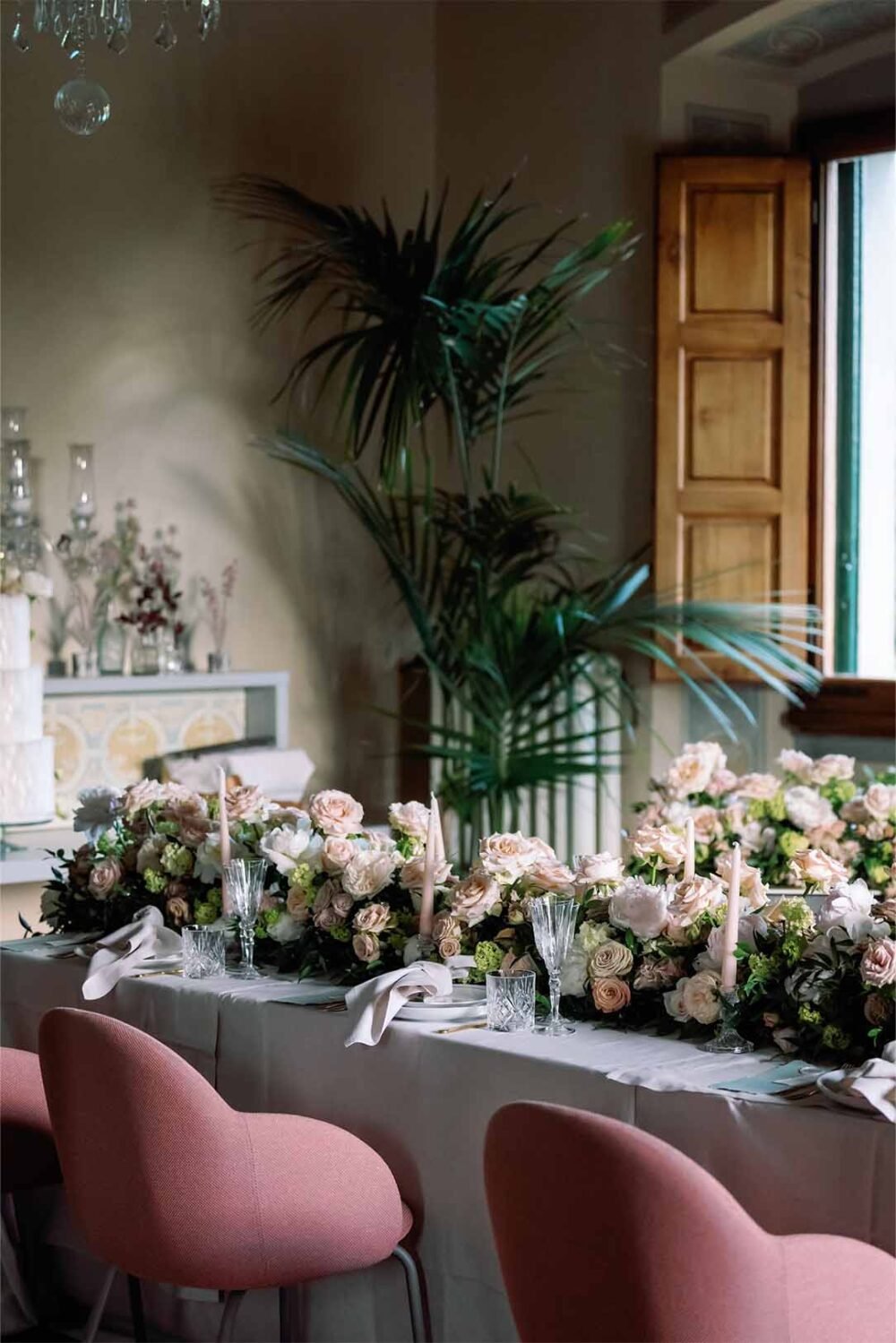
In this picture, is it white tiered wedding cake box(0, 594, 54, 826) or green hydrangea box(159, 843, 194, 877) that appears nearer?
green hydrangea box(159, 843, 194, 877)

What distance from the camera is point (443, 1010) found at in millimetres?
2346

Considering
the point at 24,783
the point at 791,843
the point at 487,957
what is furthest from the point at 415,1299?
the point at 24,783

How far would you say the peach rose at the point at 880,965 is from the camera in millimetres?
1971

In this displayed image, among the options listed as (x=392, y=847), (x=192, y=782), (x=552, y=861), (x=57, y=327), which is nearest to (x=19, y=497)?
(x=57, y=327)

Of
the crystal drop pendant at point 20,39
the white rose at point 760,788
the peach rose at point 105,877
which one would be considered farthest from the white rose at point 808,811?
the crystal drop pendant at point 20,39

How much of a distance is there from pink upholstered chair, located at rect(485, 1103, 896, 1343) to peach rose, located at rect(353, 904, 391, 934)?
2.64ft

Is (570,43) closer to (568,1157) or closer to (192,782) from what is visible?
(192,782)

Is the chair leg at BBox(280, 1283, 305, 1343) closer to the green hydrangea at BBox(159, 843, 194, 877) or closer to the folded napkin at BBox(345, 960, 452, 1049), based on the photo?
the folded napkin at BBox(345, 960, 452, 1049)

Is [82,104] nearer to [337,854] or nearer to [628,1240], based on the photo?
[337,854]

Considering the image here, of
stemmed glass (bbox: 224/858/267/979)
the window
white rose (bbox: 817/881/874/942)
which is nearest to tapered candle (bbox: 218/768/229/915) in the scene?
stemmed glass (bbox: 224/858/267/979)

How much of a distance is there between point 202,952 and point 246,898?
14cm

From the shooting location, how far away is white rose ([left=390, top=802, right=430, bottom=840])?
275cm

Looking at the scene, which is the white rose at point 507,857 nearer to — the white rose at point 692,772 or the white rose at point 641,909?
the white rose at point 641,909

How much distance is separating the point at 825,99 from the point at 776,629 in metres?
1.81
